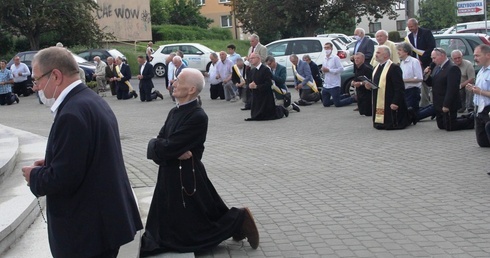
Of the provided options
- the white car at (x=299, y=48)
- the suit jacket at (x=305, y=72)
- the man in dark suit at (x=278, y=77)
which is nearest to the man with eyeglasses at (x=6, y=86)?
the white car at (x=299, y=48)

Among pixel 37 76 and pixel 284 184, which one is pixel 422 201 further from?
pixel 37 76

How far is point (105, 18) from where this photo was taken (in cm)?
5197

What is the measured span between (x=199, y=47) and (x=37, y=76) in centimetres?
3496

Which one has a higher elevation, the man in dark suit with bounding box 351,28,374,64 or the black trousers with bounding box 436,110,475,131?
the man in dark suit with bounding box 351,28,374,64

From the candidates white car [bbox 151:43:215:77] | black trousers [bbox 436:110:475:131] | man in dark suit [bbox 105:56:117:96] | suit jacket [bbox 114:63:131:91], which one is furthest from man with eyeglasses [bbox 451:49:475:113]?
white car [bbox 151:43:215:77]

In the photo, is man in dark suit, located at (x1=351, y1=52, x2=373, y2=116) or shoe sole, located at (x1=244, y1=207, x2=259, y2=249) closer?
shoe sole, located at (x1=244, y1=207, x2=259, y2=249)

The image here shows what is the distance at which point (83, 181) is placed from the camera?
4574mm

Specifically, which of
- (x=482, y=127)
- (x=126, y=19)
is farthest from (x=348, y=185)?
(x=126, y=19)

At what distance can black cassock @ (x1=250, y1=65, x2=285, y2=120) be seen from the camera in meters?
18.9

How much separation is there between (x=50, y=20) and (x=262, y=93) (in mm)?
24283

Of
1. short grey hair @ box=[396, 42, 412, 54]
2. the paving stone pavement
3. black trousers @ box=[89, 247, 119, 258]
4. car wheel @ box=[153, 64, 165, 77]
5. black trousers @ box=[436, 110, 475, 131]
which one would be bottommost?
the paving stone pavement

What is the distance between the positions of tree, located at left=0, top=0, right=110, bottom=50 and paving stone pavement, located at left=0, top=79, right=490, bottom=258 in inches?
969

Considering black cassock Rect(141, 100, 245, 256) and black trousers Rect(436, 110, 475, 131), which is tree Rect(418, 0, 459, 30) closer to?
black trousers Rect(436, 110, 475, 131)

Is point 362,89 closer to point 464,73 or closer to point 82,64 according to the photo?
point 464,73
